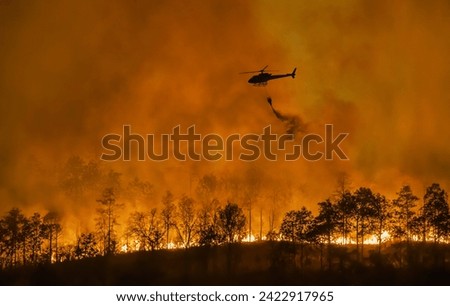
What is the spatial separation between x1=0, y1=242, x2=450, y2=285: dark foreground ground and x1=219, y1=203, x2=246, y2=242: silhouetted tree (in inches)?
23.7

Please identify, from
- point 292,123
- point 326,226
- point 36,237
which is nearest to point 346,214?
point 326,226

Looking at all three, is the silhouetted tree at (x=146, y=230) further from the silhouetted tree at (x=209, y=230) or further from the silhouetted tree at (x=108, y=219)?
the silhouetted tree at (x=209, y=230)

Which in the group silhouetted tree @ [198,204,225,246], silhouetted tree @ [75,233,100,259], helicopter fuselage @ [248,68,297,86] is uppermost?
helicopter fuselage @ [248,68,297,86]

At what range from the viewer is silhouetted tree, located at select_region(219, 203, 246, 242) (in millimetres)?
28891

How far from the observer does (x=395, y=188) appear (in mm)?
29906

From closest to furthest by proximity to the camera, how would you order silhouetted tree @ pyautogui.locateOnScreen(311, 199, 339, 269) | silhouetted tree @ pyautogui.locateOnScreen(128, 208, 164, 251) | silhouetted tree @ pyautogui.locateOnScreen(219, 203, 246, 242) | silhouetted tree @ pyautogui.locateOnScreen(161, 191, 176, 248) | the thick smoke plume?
1. silhouetted tree @ pyautogui.locateOnScreen(311, 199, 339, 269)
2. silhouetted tree @ pyautogui.locateOnScreen(128, 208, 164, 251)
3. silhouetted tree @ pyautogui.locateOnScreen(219, 203, 246, 242)
4. silhouetted tree @ pyautogui.locateOnScreen(161, 191, 176, 248)
5. the thick smoke plume

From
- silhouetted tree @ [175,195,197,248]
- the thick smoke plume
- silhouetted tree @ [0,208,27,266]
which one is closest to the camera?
silhouetted tree @ [175,195,197,248]

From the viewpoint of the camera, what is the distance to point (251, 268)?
27312 mm

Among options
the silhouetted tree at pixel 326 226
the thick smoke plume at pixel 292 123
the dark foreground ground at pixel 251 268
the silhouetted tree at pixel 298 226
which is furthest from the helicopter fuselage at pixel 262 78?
the dark foreground ground at pixel 251 268

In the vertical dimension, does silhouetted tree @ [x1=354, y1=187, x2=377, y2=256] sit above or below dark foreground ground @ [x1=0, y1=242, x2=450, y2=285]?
above

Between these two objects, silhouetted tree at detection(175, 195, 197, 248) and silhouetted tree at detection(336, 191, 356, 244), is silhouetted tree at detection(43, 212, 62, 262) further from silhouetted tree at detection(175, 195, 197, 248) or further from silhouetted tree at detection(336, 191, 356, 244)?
silhouetted tree at detection(336, 191, 356, 244)

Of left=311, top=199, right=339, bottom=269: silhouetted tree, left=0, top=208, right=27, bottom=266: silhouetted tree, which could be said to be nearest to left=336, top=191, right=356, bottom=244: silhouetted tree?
left=311, top=199, right=339, bottom=269: silhouetted tree

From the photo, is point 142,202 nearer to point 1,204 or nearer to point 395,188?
point 1,204

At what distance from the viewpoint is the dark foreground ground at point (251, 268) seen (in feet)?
87.0
